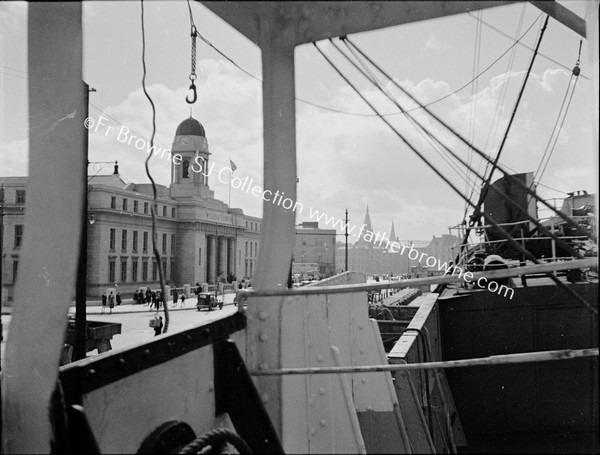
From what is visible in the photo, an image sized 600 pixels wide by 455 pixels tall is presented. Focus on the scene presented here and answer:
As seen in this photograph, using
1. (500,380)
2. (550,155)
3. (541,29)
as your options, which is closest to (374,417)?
(500,380)

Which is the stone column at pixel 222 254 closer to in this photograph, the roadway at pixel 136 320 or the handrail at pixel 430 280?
the roadway at pixel 136 320

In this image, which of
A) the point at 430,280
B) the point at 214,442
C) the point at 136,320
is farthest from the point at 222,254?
the point at 430,280

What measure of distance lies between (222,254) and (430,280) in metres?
65.3

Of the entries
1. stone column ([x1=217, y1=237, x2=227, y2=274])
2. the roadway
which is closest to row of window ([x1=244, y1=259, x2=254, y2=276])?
stone column ([x1=217, y1=237, x2=227, y2=274])

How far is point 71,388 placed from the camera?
6.52 ft

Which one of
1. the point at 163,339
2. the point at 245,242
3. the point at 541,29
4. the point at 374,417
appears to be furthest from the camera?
the point at 245,242

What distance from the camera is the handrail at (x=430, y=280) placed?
6.96 ft

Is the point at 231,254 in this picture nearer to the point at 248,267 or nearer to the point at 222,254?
the point at 222,254

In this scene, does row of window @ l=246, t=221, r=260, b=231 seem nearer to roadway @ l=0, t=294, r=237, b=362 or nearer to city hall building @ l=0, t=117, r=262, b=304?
city hall building @ l=0, t=117, r=262, b=304

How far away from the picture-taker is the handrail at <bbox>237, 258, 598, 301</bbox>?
6.96ft

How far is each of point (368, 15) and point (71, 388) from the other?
231 centimetres

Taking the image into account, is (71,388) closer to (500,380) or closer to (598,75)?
(598,75)

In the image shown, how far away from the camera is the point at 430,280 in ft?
7.77

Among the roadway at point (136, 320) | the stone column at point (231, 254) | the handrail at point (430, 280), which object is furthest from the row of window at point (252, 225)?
the handrail at point (430, 280)
